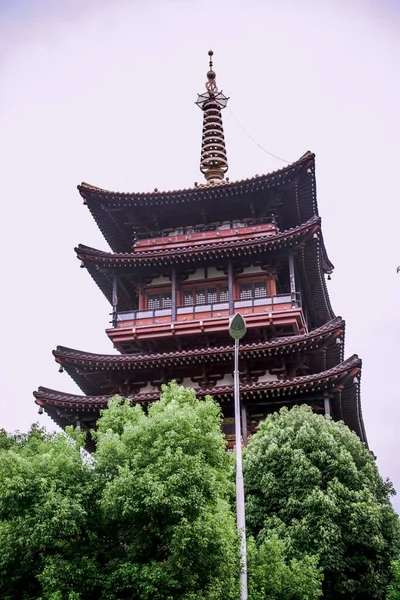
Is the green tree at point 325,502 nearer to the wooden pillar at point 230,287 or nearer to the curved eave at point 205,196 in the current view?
the wooden pillar at point 230,287

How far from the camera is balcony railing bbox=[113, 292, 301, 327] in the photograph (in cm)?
3619

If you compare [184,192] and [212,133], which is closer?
[184,192]

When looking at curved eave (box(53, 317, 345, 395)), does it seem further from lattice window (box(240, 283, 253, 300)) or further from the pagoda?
lattice window (box(240, 283, 253, 300))

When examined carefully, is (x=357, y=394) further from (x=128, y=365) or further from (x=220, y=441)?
(x=220, y=441)

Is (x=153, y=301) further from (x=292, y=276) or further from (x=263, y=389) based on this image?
(x=263, y=389)

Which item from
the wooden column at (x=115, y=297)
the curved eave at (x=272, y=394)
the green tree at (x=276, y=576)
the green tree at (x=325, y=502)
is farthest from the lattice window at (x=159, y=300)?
the green tree at (x=276, y=576)

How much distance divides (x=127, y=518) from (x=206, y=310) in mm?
19681

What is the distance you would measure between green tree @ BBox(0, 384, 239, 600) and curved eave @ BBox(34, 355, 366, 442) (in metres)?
12.1

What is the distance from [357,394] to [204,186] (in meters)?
13.5

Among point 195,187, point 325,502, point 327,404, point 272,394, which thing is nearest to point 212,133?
point 195,187

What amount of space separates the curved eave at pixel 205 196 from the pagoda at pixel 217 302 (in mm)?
60

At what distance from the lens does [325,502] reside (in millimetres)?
23250

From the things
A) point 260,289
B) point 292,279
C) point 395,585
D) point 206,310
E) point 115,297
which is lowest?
point 395,585

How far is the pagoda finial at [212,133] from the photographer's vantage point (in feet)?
153
